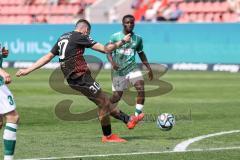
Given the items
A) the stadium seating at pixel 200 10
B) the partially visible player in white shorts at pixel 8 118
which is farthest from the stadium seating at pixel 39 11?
the partially visible player in white shorts at pixel 8 118

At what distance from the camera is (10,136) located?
1053 centimetres

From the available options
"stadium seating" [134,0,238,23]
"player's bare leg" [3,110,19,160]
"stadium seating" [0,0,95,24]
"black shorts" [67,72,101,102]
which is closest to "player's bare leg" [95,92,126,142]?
"black shorts" [67,72,101,102]

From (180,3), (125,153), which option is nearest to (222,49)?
(180,3)

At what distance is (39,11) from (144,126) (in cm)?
3048

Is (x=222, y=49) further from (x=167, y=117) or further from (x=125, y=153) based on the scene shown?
(x=125, y=153)

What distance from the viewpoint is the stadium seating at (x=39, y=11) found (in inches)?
1756

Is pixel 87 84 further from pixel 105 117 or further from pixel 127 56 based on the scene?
pixel 127 56

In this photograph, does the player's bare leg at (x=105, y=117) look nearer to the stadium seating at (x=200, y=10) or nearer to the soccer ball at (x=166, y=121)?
the soccer ball at (x=166, y=121)

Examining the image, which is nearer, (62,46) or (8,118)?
(8,118)

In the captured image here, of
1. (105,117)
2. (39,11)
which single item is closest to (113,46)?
(105,117)

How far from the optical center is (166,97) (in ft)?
75.4

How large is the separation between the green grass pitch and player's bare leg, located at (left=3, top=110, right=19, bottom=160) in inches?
37.7

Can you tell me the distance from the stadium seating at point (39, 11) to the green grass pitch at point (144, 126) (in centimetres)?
1759

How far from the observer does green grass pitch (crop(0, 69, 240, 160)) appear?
12180 millimetres
